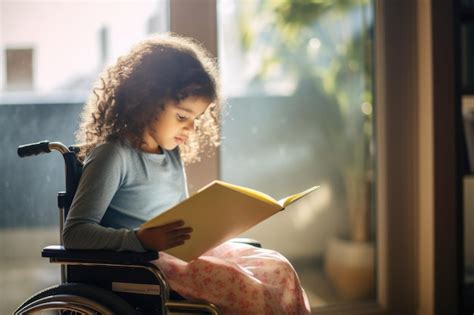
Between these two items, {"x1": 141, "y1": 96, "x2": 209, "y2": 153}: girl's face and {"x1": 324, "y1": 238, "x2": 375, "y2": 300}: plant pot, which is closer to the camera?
{"x1": 141, "y1": 96, "x2": 209, "y2": 153}: girl's face

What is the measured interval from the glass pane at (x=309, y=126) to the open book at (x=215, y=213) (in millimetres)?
711

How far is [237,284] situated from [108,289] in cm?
28

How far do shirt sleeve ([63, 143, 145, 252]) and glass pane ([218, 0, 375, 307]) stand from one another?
67 centimetres

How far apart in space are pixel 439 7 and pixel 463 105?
395mm

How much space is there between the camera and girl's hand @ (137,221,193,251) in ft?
3.69

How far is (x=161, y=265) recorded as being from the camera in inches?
48.5

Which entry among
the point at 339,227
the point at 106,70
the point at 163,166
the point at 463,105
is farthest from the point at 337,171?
the point at 106,70

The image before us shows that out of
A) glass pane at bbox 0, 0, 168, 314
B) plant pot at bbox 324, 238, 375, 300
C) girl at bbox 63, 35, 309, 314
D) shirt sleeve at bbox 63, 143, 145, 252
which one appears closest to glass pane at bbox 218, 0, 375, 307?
plant pot at bbox 324, 238, 375, 300

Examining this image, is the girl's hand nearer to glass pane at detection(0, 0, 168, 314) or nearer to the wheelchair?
the wheelchair

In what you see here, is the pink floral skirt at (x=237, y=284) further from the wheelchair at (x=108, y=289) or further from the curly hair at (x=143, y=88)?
the curly hair at (x=143, y=88)

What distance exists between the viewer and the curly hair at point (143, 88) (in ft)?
4.31

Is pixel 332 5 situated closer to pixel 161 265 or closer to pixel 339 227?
pixel 339 227

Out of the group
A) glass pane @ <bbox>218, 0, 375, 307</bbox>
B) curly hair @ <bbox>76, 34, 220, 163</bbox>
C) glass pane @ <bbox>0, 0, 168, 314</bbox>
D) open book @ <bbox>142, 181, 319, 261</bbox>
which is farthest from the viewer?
glass pane @ <bbox>218, 0, 375, 307</bbox>

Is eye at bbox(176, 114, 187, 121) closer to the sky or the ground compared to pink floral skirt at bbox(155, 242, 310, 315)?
closer to the sky
